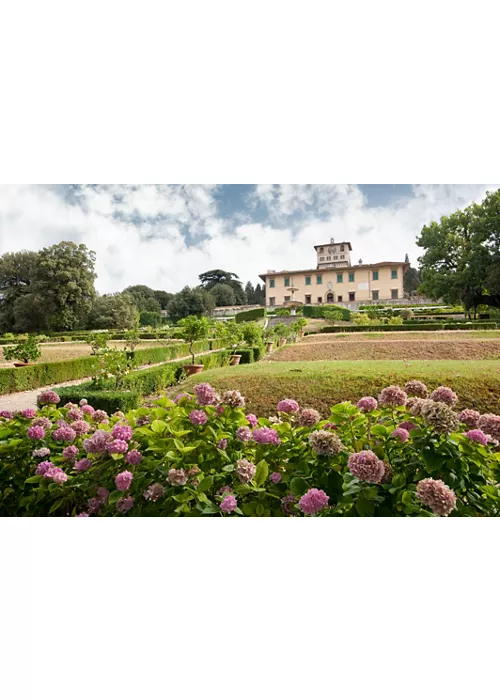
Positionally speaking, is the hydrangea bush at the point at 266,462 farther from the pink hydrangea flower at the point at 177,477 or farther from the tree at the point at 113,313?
the tree at the point at 113,313

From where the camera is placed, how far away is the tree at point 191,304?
503cm

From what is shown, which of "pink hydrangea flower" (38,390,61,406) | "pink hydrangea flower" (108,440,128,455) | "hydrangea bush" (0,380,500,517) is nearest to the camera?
"hydrangea bush" (0,380,500,517)

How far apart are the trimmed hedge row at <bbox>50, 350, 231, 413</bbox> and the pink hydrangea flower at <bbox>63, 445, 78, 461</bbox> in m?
1.64

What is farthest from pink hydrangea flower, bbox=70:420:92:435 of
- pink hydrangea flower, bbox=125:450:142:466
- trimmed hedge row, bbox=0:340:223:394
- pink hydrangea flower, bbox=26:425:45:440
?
trimmed hedge row, bbox=0:340:223:394

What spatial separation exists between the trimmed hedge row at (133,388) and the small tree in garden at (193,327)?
38cm

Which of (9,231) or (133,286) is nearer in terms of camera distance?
(9,231)

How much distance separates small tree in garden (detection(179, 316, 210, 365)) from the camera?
5551 millimetres

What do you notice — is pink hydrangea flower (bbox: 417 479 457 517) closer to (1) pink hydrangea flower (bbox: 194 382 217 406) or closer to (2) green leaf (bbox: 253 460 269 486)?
(2) green leaf (bbox: 253 460 269 486)

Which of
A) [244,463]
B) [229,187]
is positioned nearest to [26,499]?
[244,463]

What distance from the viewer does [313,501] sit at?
42.8 inches
